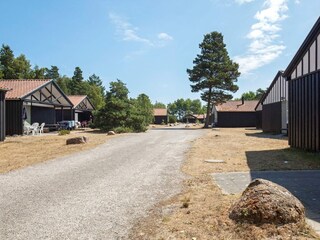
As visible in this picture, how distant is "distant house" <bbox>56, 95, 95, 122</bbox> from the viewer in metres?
36.9

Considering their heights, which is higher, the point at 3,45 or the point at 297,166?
the point at 3,45

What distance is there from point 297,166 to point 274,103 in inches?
704

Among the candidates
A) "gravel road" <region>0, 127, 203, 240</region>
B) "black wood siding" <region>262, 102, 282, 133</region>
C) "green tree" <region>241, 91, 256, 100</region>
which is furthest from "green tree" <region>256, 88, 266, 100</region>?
"gravel road" <region>0, 127, 203, 240</region>

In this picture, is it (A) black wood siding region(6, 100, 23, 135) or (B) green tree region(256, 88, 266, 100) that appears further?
(B) green tree region(256, 88, 266, 100)

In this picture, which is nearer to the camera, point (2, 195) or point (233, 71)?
point (2, 195)

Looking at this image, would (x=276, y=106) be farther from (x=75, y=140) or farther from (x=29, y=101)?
(x=29, y=101)

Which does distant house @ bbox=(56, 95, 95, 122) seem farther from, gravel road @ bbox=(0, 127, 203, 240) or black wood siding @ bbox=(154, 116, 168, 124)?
black wood siding @ bbox=(154, 116, 168, 124)

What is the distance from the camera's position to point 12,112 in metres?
21.9

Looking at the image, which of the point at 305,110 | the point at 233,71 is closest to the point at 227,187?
the point at 305,110

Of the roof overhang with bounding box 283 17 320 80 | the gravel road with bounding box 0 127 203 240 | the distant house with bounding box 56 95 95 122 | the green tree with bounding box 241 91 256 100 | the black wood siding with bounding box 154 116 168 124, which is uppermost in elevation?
the green tree with bounding box 241 91 256 100

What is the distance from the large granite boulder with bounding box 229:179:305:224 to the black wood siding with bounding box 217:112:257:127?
135 feet

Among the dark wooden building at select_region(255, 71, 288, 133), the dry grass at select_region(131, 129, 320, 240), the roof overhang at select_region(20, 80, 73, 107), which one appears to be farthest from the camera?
the roof overhang at select_region(20, 80, 73, 107)

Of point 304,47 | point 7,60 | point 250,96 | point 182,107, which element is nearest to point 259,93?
point 250,96

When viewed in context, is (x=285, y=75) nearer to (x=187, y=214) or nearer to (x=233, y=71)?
(x=187, y=214)
